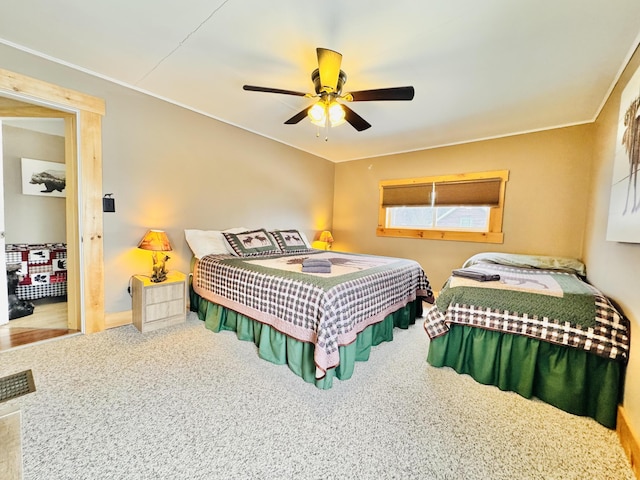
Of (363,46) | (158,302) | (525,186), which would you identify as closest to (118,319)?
(158,302)

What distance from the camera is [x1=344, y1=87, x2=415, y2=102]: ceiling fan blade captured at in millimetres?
1803

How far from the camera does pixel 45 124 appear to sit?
329cm

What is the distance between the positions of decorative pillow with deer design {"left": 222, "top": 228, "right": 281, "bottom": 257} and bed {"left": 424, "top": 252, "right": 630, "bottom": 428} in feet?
6.60

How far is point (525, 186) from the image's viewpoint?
336 centimetres

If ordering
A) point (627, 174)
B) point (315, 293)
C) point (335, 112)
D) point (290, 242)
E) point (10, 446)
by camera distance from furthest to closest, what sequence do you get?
1. point (290, 242)
2. point (335, 112)
3. point (315, 293)
4. point (627, 174)
5. point (10, 446)

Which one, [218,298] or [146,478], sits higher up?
[218,298]

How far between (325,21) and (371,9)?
30 cm

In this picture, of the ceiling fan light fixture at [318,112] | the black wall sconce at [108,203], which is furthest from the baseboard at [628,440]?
the black wall sconce at [108,203]

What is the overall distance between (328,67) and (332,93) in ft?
0.82

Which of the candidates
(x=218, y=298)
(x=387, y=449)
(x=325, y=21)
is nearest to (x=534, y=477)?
(x=387, y=449)

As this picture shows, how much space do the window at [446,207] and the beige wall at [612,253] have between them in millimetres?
932

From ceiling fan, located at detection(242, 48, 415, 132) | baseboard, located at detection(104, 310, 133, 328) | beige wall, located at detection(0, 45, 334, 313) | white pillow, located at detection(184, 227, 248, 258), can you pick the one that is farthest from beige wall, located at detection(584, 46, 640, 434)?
baseboard, located at detection(104, 310, 133, 328)

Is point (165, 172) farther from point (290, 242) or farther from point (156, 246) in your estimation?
point (290, 242)

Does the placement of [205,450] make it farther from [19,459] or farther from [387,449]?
[387,449]
